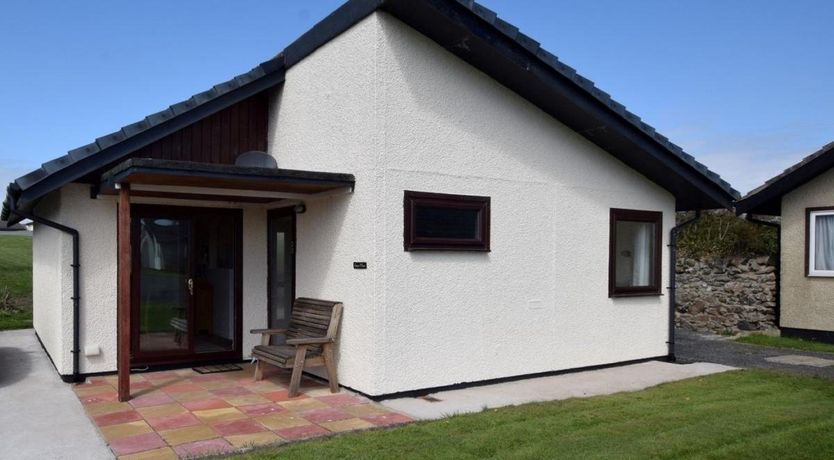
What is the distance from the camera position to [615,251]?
9.63 m

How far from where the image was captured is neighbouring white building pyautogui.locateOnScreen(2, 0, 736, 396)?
23.9ft

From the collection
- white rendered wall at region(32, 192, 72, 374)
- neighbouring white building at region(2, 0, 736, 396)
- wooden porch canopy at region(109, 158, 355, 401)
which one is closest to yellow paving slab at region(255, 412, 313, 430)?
neighbouring white building at region(2, 0, 736, 396)

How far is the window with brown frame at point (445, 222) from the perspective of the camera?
7414mm

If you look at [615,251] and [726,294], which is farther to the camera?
[726,294]

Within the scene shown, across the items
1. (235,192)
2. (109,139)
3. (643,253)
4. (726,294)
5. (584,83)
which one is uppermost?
(584,83)

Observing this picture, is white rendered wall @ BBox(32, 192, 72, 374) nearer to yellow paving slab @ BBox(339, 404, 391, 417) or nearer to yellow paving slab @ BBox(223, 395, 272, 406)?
yellow paving slab @ BBox(223, 395, 272, 406)

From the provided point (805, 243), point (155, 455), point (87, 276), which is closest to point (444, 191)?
point (155, 455)

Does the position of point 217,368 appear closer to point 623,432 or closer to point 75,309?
point 75,309

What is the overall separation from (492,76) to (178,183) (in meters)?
3.97

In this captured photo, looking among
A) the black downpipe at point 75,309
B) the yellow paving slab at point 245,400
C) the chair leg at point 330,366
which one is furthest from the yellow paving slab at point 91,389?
the chair leg at point 330,366

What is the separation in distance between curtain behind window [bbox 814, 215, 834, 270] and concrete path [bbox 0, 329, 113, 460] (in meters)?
12.5

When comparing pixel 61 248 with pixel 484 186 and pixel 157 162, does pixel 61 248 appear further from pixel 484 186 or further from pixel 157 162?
pixel 484 186

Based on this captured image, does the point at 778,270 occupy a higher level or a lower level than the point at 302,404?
higher

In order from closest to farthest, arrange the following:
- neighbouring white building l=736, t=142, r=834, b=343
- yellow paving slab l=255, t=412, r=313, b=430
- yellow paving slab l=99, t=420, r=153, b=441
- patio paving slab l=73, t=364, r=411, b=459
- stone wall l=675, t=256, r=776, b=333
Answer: patio paving slab l=73, t=364, r=411, b=459
yellow paving slab l=99, t=420, r=153, b=441
yellow paving slab l=255, t=412, r=313, b=430
neighbouring white building l=736, t=142, r=834, b=343
stone wall l=675, t=256, r=776, b=333
